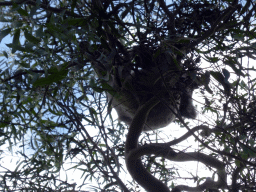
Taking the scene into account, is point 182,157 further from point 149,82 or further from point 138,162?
point 149,82

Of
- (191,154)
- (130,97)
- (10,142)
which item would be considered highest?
(10,142)

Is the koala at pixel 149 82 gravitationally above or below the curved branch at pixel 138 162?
above

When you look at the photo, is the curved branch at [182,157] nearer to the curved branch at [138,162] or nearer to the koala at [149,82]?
the curved branch at [138,162]

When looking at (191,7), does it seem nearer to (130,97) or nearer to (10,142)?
(130,97)

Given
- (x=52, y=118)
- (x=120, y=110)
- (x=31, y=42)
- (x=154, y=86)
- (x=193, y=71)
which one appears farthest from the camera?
(x=52, y=118)

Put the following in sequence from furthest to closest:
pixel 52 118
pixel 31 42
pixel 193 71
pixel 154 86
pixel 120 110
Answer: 1. pixel 52 118
2. pixel 120 110
3. pixel 154 86
4. pixel 193 71
5. pixel 31 42

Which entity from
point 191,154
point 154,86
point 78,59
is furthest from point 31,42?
point 191,154

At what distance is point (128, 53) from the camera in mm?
1021

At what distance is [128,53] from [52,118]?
1.80ft

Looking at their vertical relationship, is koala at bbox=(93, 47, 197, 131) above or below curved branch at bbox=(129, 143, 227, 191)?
above

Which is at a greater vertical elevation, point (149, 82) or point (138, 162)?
point (149, 82)

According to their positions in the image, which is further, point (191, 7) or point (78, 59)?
point (191, 7)

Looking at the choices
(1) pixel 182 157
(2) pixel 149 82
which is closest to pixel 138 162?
(1) pixel 182 157

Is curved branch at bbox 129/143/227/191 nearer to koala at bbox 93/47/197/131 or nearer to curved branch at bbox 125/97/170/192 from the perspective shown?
curved branch at bbox 125/97/170/192
